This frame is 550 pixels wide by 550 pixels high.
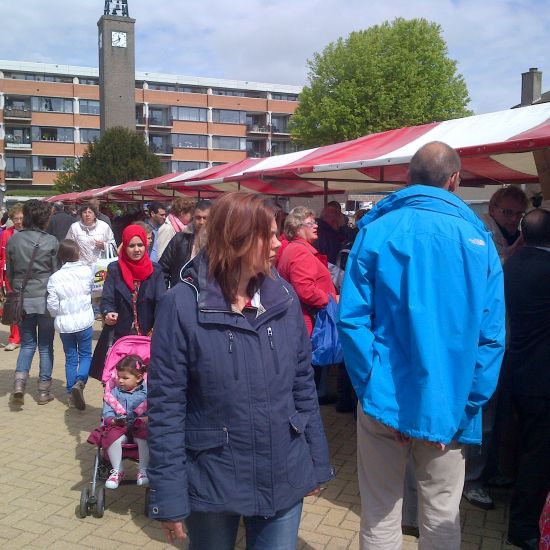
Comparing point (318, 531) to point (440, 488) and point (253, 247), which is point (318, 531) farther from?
point (253, 247)

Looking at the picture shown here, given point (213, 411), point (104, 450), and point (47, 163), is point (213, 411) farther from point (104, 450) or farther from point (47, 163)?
point (47, 163)

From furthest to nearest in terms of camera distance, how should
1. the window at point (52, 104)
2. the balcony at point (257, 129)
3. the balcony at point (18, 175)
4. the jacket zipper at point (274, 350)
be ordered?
the balcony at point (257, 129) < the window at point (52, 104) < the balcony at point (18, 175) < the jacket zipper at point (274, 350)

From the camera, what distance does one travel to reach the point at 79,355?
5820 millimetres

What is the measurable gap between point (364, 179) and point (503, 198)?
11.3 feet

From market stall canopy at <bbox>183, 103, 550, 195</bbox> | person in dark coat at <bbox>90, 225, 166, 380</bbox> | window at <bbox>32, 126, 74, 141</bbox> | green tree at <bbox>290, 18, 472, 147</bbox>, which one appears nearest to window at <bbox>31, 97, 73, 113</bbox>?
window at <bbox>32, 126, 74, 141</bbox>

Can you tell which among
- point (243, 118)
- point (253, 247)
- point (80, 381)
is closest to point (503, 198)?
point (253, 247)

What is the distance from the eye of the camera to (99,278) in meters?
8.05

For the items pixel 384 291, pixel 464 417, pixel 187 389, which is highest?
pixel 384 291

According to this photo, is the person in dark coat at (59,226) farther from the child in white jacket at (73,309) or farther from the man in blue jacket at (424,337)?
the man in blue jacket at (424,337)

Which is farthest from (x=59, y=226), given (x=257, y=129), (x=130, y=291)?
(x=257, y=129)

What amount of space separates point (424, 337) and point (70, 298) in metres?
4.13

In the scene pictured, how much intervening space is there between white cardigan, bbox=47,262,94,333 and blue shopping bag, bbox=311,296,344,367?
7.46 feet

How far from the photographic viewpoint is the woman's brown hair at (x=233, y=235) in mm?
1975

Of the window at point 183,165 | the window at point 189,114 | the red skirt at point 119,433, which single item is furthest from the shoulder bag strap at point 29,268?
the window at point 189,114
